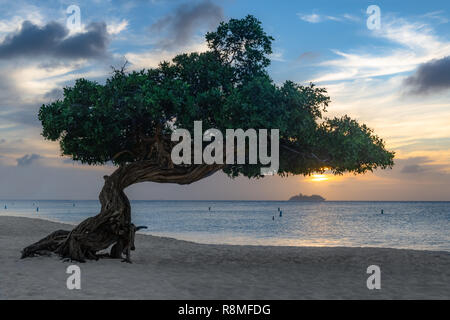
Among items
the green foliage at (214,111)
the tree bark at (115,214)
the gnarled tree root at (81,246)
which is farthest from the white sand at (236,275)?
the green foliage at (214,111)

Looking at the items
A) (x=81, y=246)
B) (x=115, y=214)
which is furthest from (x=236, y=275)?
(x=81, y=246)

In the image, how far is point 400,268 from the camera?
20625 millimetres

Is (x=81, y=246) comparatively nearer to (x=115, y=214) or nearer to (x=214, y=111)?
(x=115, y=214)

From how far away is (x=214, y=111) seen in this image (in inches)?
706

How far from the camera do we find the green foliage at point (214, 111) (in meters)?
17.5

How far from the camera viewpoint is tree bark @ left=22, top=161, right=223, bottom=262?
65.9ft

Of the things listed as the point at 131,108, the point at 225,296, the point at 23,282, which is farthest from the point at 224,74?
the point at 23,282

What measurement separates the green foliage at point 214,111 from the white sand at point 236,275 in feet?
14.4

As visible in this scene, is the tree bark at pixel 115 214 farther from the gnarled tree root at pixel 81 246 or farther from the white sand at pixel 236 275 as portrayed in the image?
the white sand at pixel 236 275

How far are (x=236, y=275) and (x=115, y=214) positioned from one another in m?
5.85

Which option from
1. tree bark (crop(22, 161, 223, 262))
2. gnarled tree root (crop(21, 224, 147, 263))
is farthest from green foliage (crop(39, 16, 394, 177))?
gnarled tree root (crop(21, 224, 147, 263))

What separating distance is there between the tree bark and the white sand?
806 millimetres
